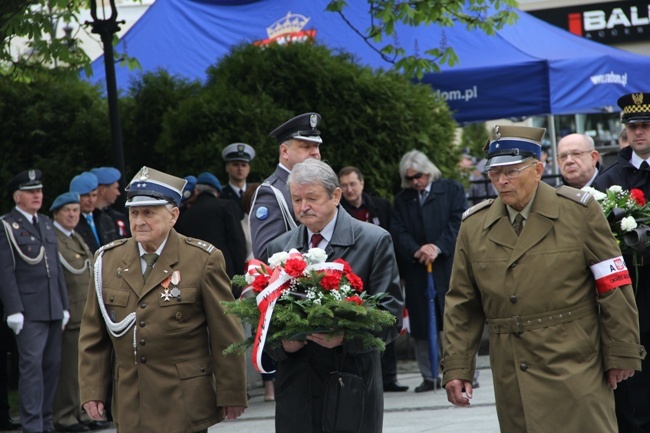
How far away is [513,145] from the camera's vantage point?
579cm

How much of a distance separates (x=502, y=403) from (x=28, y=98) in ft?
Answer: 33.5

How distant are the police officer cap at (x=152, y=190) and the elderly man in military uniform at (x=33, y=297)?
4.37m

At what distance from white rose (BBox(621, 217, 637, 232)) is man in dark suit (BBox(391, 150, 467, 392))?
4.45 m

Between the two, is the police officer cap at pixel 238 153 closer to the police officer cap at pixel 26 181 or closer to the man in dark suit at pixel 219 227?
the man in dark suit at pixel 219 227

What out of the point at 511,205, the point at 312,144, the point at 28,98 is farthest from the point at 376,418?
the point at 28,98

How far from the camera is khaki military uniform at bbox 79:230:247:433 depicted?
19.5 feet

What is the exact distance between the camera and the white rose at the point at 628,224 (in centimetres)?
678

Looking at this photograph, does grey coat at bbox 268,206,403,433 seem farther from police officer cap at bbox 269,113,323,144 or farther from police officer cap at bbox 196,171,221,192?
police officer cap at bbox 196,171,221,192

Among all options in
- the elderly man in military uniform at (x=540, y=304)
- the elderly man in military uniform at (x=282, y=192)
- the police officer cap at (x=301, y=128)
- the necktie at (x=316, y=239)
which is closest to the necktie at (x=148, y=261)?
the elderly man in military uniform at (x=282, y=192)

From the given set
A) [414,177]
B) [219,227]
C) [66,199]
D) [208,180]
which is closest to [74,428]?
[66,199]

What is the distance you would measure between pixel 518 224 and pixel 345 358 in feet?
3.57

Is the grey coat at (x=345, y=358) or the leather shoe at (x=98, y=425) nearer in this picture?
the grey coat at (x=345, y=358)

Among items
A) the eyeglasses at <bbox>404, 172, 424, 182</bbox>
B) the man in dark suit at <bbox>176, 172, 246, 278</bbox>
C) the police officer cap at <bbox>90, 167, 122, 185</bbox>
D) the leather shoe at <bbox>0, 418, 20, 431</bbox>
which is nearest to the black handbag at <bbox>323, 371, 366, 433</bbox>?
the man in dark suit at <bbox>176, 172, 246, 278</bbox>

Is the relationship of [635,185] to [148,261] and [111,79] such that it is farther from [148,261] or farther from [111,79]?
[111,79]
